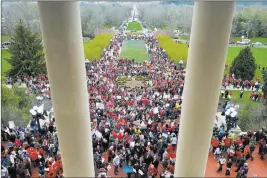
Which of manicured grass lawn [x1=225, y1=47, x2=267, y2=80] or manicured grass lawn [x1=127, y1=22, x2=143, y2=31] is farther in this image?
manicured grass lawn [x1=127, y1=22, x2=143, y2=31]

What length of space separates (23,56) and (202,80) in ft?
102

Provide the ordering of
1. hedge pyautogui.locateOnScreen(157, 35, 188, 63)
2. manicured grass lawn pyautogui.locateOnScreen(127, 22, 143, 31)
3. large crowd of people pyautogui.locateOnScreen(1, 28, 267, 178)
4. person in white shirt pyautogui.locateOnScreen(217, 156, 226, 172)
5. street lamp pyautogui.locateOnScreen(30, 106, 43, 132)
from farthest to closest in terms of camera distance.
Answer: manicured grass lawn pyautogui.locateOnScreen(127, 22, 143, 31) → hedge pyautogui.locateOnScreen(157, 35, 188, 63) → street lamp pyautogui.locateOnScreen(30, 106, 43, 132) → person in white shirt pyautogui.locateOnScreen(217, 156, 226, 172) → large crowd of people pyautogui.locateOnScreen(1, 28, 267, 178)

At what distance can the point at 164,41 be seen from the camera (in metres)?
52.2

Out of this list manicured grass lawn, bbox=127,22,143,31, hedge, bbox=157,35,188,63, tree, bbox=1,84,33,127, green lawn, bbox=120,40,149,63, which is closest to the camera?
tree, bbox=1,84,33,127

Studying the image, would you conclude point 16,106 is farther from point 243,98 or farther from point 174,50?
point 174,50

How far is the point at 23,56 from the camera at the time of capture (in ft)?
110

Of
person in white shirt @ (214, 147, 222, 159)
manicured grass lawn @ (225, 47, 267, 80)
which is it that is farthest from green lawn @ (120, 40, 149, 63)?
person in white shirt @ (214, 147, 222, 159)

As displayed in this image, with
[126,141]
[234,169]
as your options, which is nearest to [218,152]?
[234,169]

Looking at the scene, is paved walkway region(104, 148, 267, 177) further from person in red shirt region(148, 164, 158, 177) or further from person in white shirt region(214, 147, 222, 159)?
person in red shirt region(148, 164, 158, 177)

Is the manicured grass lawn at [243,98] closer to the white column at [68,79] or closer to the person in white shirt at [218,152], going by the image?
the person in white shirt at [218,152]

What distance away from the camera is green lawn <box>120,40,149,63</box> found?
165ft

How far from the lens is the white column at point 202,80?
5371 mm

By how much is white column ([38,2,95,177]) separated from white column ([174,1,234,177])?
2.22 metres

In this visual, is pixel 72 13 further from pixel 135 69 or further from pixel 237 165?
pixel 135 69
